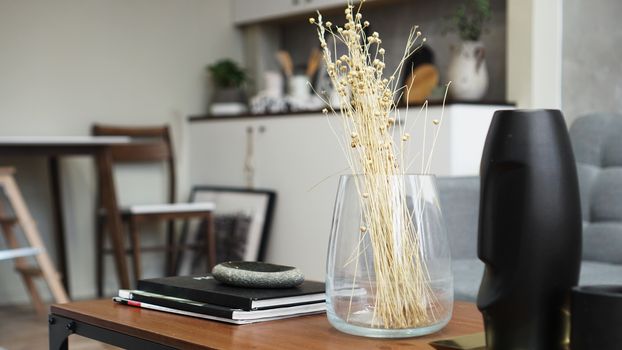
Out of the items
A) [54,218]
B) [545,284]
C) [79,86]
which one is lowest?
[54,218]

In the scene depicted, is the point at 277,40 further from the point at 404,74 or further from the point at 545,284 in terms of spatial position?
the point at 545,284

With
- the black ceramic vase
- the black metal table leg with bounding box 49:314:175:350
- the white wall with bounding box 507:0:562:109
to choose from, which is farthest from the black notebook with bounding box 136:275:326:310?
the white wall with bounding box 507:0:562:109

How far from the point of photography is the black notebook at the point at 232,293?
146 centimetres

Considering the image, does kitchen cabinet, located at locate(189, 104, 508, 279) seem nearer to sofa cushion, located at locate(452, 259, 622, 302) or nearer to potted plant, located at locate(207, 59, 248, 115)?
potted plant, located at locate(207, 59, 248, 115)

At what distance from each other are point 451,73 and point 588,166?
1.33 m

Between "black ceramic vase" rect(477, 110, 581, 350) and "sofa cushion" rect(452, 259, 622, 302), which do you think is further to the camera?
"sofa cushion" rect(452, 259, 622, 302)

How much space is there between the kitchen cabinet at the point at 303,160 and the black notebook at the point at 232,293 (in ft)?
A: 7.20

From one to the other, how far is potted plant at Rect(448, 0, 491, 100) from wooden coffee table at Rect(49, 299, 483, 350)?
2460 mm

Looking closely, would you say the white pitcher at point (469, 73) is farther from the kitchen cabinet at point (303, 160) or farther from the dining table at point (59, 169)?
the dining table at point (59, 169)

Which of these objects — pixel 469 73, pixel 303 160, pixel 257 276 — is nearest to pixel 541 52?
pixel 469 73

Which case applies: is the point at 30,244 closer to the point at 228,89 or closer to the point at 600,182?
the point at 228,89

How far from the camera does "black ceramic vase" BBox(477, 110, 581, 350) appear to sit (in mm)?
1087

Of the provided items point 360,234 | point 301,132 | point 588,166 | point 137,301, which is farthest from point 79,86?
point 360,234

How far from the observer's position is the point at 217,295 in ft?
4.91
